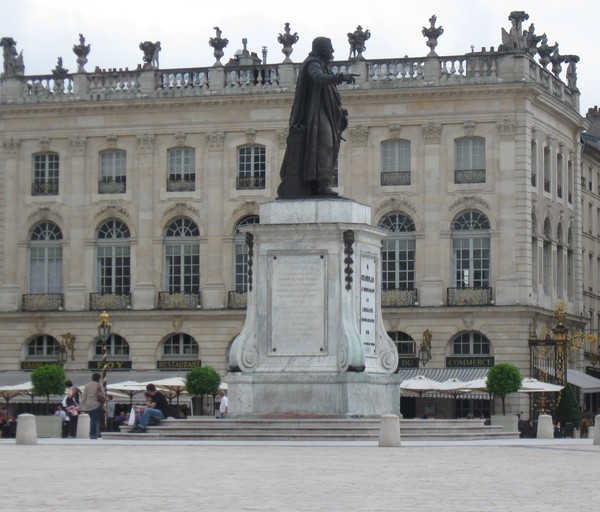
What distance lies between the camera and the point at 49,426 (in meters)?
47.1

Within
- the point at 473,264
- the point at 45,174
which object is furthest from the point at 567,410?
the point at 45,174

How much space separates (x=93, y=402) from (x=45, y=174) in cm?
3685

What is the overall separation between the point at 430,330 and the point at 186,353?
976 cm

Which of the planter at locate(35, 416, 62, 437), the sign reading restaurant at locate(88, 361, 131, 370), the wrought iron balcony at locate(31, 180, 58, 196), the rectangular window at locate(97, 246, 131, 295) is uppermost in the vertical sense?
the wrought iron balcony at locate(31, 180, 58, 196)

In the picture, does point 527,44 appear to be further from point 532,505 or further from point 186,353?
point 532,505

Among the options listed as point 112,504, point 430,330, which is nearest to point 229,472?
point 112,504

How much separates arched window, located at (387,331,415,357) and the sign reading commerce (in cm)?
146

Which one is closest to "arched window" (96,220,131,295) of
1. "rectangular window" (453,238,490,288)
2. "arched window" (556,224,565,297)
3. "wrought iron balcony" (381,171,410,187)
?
"wrought iron balcony" (381,171,410,187)

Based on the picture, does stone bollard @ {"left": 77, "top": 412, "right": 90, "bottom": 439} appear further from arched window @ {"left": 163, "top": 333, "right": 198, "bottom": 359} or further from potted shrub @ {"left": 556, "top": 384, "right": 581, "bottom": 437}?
arched window @ {"left": 163, "top": 333, "right": 198, "bottom": 359}

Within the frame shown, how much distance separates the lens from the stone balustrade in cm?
6969

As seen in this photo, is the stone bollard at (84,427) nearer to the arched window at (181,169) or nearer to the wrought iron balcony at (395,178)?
the wrought iron balcony at (395,178)

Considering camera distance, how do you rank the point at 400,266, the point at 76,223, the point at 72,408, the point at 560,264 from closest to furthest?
the point at 72,408, the point at 400,266, the point at 76,223, the point at 560,264

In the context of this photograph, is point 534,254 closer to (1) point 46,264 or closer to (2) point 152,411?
(1) point 46,264

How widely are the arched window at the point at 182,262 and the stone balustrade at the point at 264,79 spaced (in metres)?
5.65
